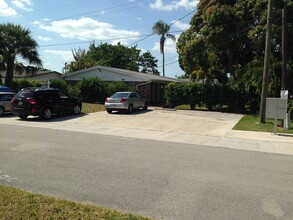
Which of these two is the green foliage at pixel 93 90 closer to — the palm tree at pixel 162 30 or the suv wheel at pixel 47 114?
the suv wheel at pixel 47 114

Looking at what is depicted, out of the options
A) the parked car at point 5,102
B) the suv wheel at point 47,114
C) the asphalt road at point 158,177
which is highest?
the parked car at point 5,102

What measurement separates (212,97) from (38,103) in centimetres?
1371

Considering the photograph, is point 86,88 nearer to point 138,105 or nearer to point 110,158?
point 138,105

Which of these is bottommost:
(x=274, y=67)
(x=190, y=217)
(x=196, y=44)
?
(x=190, y=217)

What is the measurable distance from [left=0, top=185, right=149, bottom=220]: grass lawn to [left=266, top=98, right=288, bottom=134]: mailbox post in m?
10.8

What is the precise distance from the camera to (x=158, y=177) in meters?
6.09

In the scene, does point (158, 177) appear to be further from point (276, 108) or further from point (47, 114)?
point (47, 114)

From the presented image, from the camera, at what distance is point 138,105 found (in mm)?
22328

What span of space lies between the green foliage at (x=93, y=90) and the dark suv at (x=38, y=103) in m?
10.8

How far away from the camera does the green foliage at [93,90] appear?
29.2 metres

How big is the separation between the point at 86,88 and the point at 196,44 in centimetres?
1116

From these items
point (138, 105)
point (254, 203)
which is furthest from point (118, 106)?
point (254, 203)

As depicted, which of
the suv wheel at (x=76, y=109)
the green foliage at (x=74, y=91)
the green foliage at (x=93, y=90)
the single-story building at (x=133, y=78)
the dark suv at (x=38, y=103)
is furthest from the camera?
the single-story building at (x=133, y=78)

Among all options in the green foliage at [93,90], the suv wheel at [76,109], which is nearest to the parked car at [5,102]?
the suv wheel at [76,109]
